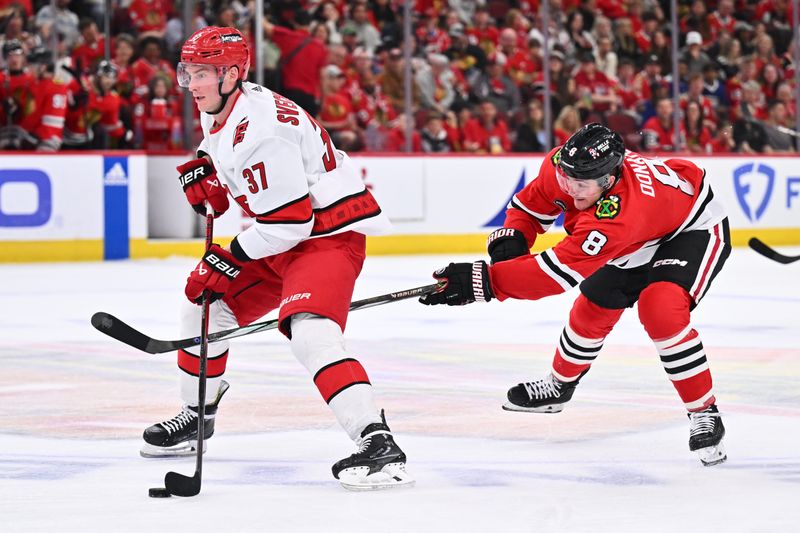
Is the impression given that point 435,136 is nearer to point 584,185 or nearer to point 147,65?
point 147,65

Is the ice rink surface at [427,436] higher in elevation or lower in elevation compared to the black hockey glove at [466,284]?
lower

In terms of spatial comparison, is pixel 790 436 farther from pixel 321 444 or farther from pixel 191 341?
pixel 191 341

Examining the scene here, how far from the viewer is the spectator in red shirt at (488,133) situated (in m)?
11.1

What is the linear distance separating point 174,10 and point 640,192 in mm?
7168

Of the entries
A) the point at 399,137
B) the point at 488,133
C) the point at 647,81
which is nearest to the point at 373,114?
the point at 399,137

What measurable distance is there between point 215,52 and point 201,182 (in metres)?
0.36

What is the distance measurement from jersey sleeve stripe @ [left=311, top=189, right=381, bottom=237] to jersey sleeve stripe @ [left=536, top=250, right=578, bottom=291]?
0.44 m

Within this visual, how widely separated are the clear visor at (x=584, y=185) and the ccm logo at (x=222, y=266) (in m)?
0.86

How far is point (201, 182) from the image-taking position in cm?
337

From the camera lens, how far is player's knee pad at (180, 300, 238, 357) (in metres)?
3.37

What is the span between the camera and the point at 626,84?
1167 cm

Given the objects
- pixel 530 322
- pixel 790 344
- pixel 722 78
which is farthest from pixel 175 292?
pixel 722 78

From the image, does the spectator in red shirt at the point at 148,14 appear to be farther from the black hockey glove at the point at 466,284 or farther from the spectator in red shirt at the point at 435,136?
the black hockey glove at the point at 466,284

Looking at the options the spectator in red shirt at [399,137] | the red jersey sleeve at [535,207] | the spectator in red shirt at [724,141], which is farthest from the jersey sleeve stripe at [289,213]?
the spectator in red shirt at [724,141]
